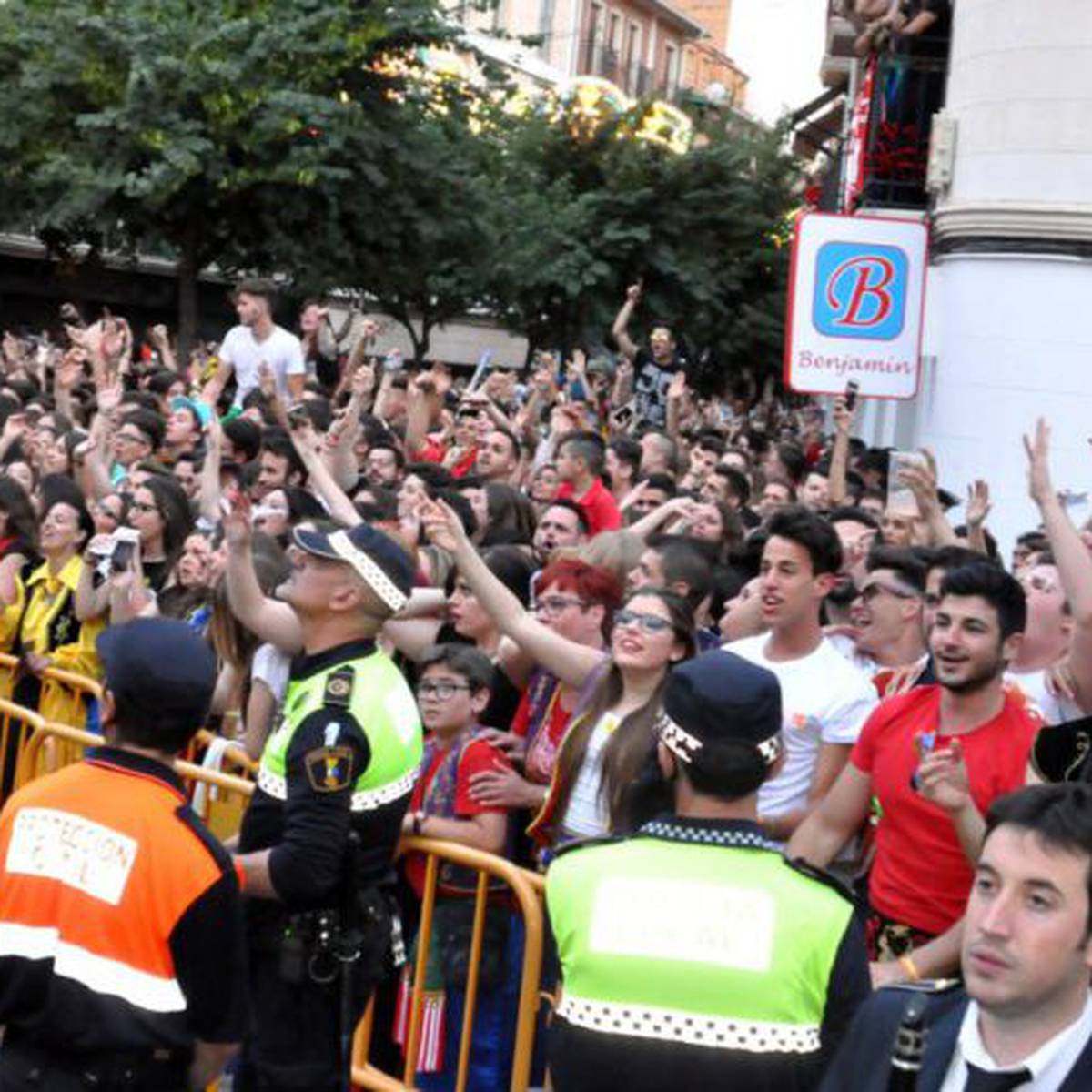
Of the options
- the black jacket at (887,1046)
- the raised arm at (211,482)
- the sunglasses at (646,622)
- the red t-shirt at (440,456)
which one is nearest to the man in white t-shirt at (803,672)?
the sunglasses at (646,622)

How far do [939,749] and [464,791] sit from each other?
1.64 m

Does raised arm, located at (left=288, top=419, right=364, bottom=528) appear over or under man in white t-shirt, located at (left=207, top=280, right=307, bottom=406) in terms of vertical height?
under

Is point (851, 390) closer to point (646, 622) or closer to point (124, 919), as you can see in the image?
point (646, 622)

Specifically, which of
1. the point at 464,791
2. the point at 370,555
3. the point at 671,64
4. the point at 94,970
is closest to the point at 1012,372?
Result: the point at 464,791

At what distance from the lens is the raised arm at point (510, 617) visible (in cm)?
650

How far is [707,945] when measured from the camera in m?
4.01

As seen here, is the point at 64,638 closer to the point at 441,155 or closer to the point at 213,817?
the point at 213,817

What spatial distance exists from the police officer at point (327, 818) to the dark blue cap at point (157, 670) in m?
0.57

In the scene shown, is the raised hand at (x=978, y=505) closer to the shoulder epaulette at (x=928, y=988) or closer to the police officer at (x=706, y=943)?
the police officer at (x=706, y=943)

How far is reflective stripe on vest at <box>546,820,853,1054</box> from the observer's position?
400 centimetres

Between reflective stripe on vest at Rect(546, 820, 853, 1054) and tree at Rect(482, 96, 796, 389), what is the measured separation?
25.5 metres

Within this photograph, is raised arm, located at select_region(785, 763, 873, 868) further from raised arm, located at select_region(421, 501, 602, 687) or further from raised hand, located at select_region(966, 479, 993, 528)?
raised hand, located at select_region(966, 479, 993, 528)

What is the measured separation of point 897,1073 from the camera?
125 inches

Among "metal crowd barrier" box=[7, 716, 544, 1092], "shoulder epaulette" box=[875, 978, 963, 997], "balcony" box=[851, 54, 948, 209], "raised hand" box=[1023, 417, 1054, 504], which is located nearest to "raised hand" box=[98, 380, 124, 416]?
"metal crowd barrier" box=[7, 716, 544, 1092]
